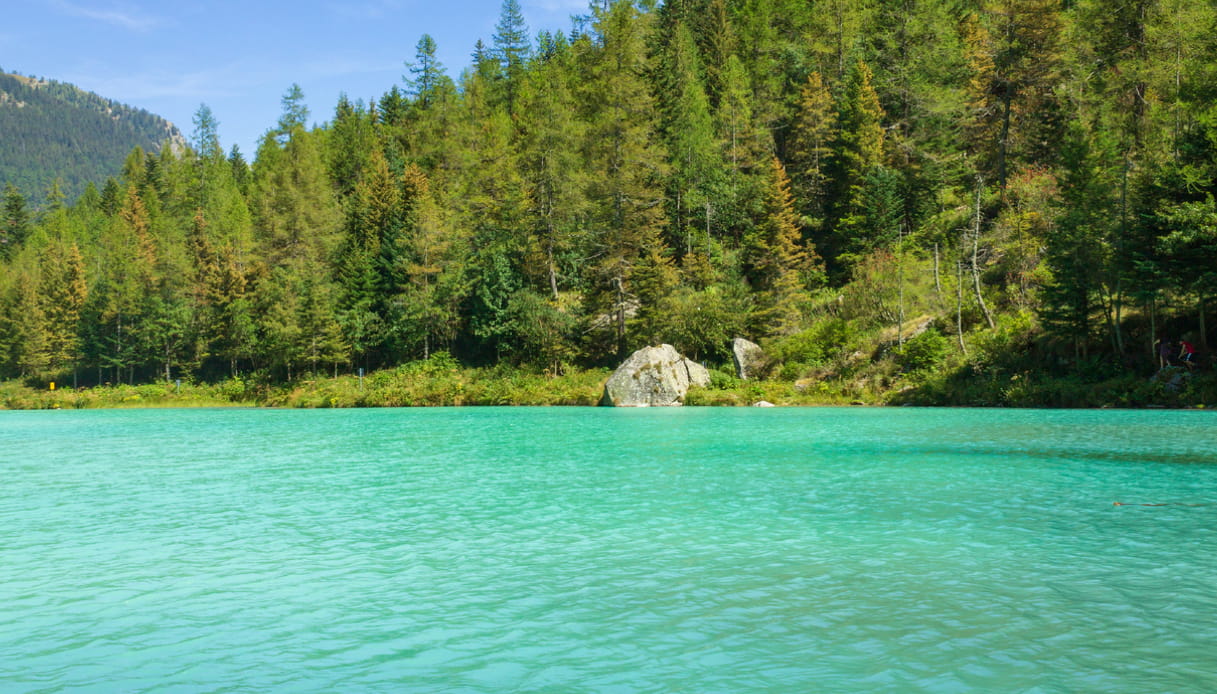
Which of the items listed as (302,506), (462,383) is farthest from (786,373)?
(302,506)

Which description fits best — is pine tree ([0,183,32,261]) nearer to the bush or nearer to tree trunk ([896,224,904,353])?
tree trunk ([896,224,904,353])

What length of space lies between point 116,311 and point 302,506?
63.5 metres

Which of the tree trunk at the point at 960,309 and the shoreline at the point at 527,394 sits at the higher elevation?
the tree trunk at the point at 960,309

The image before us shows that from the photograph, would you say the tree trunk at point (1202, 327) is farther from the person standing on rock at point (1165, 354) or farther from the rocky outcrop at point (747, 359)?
the rocky outcrop at point (747, 359)

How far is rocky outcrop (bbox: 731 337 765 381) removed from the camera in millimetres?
38125

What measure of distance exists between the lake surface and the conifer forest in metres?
15.6

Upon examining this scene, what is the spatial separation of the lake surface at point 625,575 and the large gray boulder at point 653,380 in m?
20.4

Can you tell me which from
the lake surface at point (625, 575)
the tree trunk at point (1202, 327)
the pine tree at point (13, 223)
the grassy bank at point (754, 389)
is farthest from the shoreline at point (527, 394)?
the pine tree at point (13, 223)

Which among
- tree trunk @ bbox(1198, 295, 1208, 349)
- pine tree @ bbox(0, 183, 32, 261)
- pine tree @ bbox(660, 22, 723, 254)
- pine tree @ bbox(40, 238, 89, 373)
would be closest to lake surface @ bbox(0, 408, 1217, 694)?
tree trunk @ bbox(1198, 295, 1208, 349)

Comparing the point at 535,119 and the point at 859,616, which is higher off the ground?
the point at 535,119

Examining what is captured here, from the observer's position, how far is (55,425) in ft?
107

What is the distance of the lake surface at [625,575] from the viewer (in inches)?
198

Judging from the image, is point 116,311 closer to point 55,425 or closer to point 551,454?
point 55,425

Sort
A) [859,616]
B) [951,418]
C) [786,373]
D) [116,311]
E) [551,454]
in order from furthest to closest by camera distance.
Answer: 1. [116,311]
2. [786,373]
3. [951,418]
4. [551,454]
5. [859,616]
